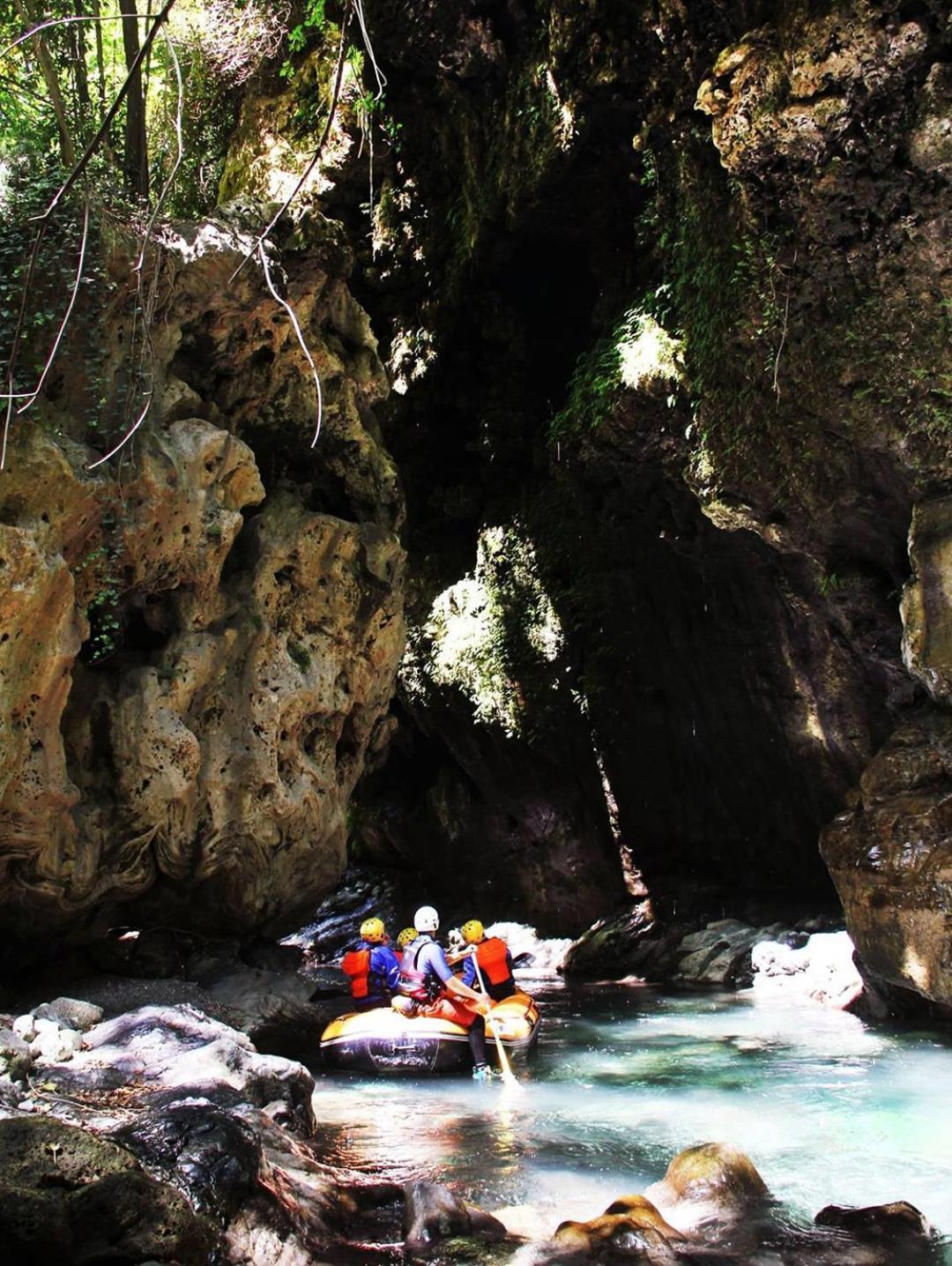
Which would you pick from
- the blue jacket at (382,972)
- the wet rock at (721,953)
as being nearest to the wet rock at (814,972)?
the wet rock at (721,953)

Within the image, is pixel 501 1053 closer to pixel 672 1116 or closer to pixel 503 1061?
pixel 503 1061

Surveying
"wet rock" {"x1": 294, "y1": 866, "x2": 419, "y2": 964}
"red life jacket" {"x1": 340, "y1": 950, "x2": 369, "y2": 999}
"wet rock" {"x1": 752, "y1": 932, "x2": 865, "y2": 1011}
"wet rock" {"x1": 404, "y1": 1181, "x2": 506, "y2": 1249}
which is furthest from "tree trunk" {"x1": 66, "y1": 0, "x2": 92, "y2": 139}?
"wet rock" {"x1": 294, "y1": 866, "x2": 419, "y2": 964}

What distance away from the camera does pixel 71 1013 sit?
24.7ft

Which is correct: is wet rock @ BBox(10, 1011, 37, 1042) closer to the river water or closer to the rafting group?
the river water

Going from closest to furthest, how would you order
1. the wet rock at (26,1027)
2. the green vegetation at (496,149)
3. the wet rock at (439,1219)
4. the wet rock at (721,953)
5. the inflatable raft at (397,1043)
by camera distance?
the wet rock at (439,1219) < the wet rock at (26,1027) < the inflatable raft at (397,1043) < the green vegetation at (496,149) < the wet rock at (721,953)

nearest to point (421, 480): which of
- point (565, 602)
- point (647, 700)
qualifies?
point (565, 602)

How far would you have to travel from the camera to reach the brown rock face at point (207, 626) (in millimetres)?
7984

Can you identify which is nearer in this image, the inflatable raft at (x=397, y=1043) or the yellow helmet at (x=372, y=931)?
the inflatable raft at (x=397, y=1043)

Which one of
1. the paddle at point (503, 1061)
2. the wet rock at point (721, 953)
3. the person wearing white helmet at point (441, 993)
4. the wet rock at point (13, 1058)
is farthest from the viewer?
the wet rock at point (721, 953)

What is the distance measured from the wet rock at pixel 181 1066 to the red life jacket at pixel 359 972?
259 centimetres

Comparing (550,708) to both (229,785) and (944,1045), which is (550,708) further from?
(944,1045)

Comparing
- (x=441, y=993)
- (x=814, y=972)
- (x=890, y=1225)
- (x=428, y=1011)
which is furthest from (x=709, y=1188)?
(x=814, y=972)

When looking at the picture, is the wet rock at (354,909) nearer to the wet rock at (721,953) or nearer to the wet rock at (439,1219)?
the wet rock at (721,953)

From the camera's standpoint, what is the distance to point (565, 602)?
14.5 m
